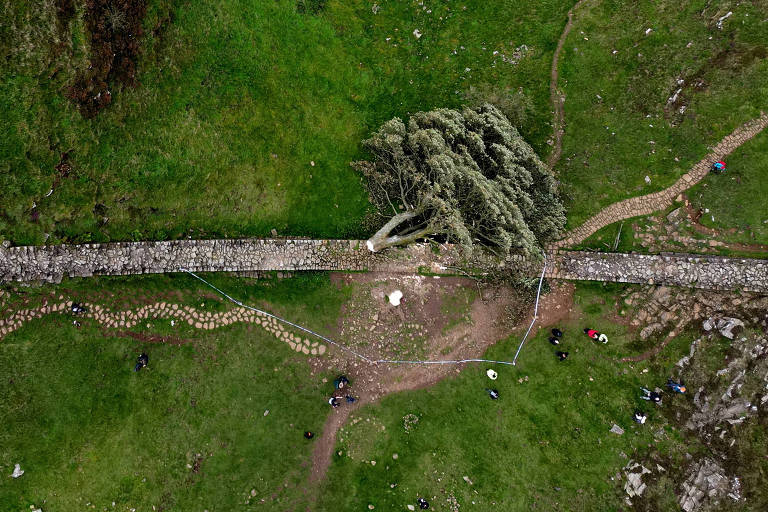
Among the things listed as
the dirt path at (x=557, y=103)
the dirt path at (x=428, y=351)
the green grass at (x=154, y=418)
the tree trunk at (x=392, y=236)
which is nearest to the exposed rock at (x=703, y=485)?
the dirt path at (x=428, y=351)

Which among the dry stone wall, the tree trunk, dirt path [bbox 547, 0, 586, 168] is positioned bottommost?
the dry stone wall

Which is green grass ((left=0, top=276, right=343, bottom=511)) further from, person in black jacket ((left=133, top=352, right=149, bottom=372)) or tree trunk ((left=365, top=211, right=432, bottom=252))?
tree trunk ((left=365, top=211, right=432, bottom=252))

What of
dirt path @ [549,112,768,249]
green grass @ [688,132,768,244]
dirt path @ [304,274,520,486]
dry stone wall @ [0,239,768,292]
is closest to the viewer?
dry stone wall @ [0,239,768,292]

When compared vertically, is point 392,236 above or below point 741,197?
below

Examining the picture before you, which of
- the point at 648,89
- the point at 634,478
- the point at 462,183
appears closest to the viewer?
the point at 462,183

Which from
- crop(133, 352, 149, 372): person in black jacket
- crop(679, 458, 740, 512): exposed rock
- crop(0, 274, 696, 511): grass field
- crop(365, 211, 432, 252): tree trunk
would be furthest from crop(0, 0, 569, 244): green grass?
crop(679, 458, 740, 512): exposed rock

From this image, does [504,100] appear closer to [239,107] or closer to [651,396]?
[239,107]

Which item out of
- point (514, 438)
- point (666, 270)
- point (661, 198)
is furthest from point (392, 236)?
point (661, 198)

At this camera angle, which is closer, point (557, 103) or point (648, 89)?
point (648, 89)
